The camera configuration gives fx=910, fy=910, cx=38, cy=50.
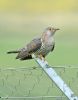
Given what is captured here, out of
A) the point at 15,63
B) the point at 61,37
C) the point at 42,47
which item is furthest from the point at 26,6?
the point at 42,47

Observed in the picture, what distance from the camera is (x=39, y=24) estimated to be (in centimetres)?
2495

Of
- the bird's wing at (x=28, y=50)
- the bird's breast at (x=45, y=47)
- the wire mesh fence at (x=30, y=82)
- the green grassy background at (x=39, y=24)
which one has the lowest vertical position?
the green grassy background at (x=39, y=24)

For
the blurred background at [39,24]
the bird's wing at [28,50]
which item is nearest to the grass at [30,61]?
the blurred background at [39,24]

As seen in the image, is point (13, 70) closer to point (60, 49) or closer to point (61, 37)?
point (60, 49)

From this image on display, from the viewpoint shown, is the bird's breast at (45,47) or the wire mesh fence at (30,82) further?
the bird's breast at (45,47)

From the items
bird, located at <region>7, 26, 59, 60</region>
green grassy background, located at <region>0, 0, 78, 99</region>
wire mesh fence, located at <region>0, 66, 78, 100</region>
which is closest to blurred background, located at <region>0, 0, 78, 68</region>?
green grassy background, located at <region>0, 0, 78, 99</region>

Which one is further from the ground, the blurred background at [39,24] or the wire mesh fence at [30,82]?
the wire mesh fence at [30,82]

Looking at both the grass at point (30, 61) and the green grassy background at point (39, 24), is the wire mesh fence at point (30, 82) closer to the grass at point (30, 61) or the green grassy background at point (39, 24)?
the grass at point (30, 61)

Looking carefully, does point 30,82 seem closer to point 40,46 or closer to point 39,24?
point 40,46

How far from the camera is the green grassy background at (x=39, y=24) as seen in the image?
19.1m

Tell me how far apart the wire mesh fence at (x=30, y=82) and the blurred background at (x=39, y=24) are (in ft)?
23.2

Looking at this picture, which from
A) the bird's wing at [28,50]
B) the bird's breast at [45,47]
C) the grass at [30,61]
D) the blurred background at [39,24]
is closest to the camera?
the grass at [30,61]

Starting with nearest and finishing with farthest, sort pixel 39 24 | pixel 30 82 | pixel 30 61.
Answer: pixel 30 82 < pixel 30 61 < pixel 39 24

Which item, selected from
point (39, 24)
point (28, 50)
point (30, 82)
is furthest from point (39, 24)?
point (30, 82)
